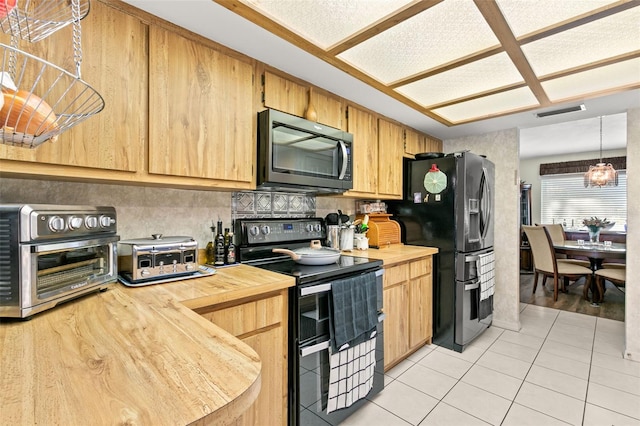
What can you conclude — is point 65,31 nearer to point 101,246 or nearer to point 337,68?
point 101,246

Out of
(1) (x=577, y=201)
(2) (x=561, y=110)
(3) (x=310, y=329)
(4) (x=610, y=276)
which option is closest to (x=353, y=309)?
(3) (x=310, y=329)

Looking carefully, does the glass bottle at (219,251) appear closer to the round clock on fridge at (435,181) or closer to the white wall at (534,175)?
the round clock on fridge at (435,181)

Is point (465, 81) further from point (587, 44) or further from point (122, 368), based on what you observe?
point (122, 368)

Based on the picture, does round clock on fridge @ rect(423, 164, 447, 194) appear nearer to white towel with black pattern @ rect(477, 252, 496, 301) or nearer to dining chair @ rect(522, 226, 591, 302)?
white towel with black pattern @ rect(477, 252, 496, 301)

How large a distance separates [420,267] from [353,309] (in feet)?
3.69

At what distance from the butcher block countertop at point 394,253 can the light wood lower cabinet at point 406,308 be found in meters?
0.06

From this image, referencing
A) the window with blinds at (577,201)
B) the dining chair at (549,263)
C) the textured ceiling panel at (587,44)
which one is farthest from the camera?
the window with blinds at (577,201)

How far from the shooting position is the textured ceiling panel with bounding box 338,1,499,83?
4.73 ft

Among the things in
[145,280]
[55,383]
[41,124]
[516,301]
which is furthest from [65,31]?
[516,301]

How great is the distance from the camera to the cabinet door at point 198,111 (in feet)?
4.61

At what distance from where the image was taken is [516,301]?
10.3 feet

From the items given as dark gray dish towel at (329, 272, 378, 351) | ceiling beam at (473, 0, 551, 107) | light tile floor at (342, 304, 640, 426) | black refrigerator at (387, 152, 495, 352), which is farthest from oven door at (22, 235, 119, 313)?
black refrigerator at (387, 152, 495, 352)

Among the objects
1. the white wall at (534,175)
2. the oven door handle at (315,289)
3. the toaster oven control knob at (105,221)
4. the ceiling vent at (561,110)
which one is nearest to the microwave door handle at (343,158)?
the oven door handle at (315,289)

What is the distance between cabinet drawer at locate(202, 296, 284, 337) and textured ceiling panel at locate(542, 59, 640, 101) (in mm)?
2389
